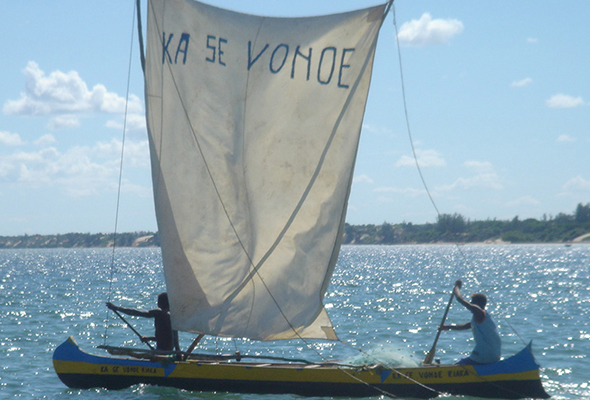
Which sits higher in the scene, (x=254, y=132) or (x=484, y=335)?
(x=254, y=132)

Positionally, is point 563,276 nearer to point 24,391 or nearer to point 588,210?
point 24,391

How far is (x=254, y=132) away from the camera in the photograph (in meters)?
13.8

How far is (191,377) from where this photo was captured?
47.6ft

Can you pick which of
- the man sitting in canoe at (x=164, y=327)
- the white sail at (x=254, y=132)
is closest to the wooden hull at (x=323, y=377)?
the man sitting in canoe at (x=164, y=327)

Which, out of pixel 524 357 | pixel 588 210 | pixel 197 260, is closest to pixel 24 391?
pixel 197 260

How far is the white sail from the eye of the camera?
13.6m

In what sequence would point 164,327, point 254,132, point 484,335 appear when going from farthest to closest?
point 164,327 < point 484,335 < point 254,132

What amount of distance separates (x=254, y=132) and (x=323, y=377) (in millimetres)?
4696

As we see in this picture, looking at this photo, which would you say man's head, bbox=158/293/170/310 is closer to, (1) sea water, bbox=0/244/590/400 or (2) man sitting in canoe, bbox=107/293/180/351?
(2) man sitting in canoe, bbox=107/293/180/351

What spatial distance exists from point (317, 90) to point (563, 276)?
170 ft

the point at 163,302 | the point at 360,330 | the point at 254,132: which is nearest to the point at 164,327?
the point at 163,302

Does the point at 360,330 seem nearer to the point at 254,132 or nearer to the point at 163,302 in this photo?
the point at 163,302

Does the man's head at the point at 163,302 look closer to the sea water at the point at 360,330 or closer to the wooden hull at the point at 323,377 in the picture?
the wooden hull at the point at 323,377

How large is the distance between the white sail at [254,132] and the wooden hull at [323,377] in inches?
63.3
